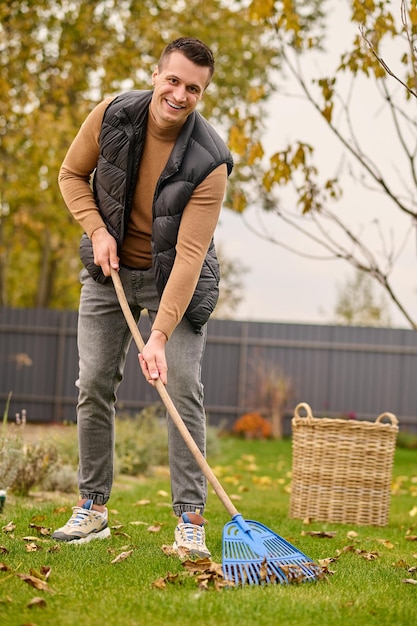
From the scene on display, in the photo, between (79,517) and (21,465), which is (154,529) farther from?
(21,465)

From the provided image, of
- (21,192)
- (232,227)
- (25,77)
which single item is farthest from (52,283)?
(25,77)

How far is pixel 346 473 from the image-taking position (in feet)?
16.2

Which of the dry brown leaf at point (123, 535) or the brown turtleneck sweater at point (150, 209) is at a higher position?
the brown turtleneck sweater at point (150, 209)

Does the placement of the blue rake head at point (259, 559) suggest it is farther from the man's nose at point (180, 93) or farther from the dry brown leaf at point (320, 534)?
the man's nose at point (180, 93)

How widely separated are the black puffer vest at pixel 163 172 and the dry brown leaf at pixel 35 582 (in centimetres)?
112

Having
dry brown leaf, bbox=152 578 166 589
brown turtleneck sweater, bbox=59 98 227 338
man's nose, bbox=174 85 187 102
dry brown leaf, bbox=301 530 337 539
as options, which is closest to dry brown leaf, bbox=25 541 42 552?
dry brown leaf, bbox=152 578 166 589

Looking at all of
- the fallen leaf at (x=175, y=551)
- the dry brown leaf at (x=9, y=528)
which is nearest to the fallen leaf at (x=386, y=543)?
the fallen leaf at (x=175, y=551)

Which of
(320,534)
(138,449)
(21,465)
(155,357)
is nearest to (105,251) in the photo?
(155,357)

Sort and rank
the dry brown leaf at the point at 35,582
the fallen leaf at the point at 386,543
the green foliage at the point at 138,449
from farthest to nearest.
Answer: the green foliage at the point at 138,449, the fallen leaf at the point at 386,543, the dry brown leaf at the point at 35,582

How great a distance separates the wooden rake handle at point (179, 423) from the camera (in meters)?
3.06

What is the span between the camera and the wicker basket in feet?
16.1

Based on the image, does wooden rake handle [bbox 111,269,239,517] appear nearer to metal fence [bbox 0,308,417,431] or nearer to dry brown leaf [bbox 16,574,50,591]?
dry brown leaf [bbox 16,574,50,591]

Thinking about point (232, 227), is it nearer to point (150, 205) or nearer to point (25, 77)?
point (25, 77)

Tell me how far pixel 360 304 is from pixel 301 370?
10.1 meters
